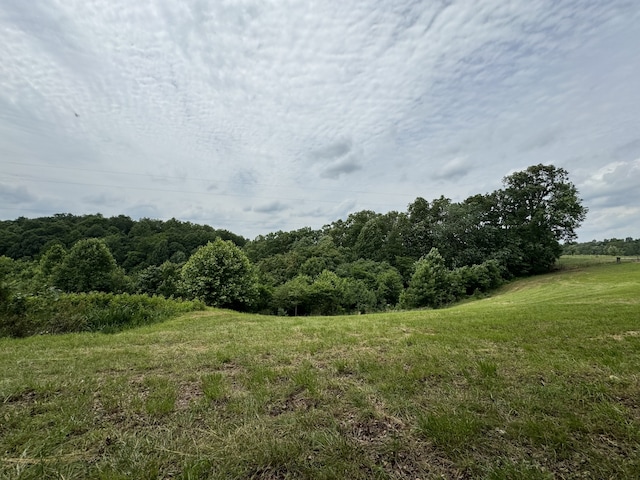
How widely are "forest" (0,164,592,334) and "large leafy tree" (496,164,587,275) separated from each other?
0.43 feet

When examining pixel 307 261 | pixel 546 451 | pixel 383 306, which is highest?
pixel 307 261

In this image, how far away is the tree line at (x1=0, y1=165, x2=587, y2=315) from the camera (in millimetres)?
28219

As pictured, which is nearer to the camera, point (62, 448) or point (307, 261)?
point (62, 448)

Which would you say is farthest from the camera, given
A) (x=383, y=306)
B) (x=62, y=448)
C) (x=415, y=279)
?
(x=383, y=306)

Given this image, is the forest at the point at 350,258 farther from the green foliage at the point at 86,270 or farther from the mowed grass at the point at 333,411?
the mowed grass at the point at 333,411

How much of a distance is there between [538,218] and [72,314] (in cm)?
4706

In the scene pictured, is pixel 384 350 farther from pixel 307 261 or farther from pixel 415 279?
pixel 307 261

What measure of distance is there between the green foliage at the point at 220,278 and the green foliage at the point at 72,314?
1018cm

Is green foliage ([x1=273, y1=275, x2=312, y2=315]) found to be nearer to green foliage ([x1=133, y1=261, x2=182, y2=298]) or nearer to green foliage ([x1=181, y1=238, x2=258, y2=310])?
green foliage ([x1=181, y1=238, x2=258, y2=310])

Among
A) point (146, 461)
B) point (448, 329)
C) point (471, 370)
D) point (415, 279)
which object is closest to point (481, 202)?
point (415, 279)

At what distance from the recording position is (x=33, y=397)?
12.4 feet

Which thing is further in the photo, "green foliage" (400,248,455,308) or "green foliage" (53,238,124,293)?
"green foliage" (53,238,124,293)

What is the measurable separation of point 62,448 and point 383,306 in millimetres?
35517

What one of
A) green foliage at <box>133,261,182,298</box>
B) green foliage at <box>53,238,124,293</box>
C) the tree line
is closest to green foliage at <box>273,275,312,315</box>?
the tree line
